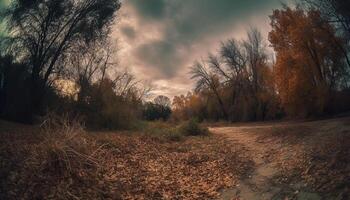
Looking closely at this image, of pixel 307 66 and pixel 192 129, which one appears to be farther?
pixel 307 66

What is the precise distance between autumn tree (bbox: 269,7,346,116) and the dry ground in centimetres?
1289

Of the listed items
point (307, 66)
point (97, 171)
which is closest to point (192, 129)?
point (307, 66)

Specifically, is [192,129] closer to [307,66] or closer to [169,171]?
[169,171]

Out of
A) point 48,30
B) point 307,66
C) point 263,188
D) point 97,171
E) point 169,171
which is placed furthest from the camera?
point 307,66

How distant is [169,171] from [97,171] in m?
2.98

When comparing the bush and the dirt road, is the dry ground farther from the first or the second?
the bush

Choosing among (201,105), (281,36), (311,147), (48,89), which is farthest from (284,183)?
(201,105)

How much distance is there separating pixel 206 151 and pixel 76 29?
13065 mm

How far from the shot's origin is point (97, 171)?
28.7ft

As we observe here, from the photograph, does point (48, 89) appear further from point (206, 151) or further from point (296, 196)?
point (296, 196)

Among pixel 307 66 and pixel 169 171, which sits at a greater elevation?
pixel 307 66

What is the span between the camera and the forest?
779 cm

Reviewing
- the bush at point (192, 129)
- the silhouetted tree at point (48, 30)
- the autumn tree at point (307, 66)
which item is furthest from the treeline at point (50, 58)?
the autumn tree at point (307, 66)

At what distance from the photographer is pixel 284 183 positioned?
26.9 feet
